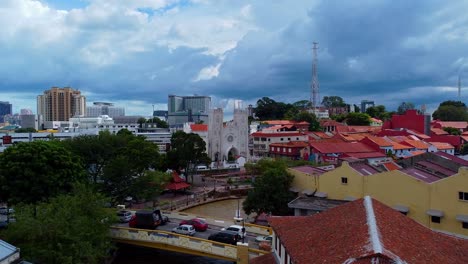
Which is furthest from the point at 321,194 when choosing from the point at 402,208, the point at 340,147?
the point at 340,147

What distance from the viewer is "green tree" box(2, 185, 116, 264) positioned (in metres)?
20.2

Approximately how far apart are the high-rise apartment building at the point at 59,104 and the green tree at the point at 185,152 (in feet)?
→ 413

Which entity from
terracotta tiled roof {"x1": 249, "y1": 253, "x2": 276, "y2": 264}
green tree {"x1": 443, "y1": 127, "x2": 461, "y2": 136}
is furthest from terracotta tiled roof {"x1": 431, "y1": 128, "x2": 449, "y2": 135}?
terracotta tiled roof {"x1": 249, "y1": 253, "x2": 276, "y2": 264}

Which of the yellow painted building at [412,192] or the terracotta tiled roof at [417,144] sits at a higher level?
the terracotta tiled roof at [417,144]

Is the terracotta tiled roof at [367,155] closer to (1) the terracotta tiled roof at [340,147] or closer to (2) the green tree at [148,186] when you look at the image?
(1) the terracotta tiled roof at [340,147]

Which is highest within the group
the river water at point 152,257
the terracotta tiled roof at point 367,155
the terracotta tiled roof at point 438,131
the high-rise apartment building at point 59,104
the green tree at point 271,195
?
the high-rise apartment building at point 59,104

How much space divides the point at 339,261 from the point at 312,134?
212 feet

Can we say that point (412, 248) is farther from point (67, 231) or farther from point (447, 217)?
point (67, 231)

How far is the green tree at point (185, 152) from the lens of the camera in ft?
164

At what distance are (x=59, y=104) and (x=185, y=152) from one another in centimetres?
Result: 13249

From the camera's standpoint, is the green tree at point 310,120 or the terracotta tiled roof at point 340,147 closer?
the terracotta tiled roof at point 340,147

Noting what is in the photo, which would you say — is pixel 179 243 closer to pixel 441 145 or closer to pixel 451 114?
pixel 441 145

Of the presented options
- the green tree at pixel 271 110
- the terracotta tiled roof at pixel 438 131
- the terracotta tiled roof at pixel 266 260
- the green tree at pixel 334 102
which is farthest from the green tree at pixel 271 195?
the green tree at pixel 334 102

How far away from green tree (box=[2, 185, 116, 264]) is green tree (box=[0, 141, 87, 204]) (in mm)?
4442
